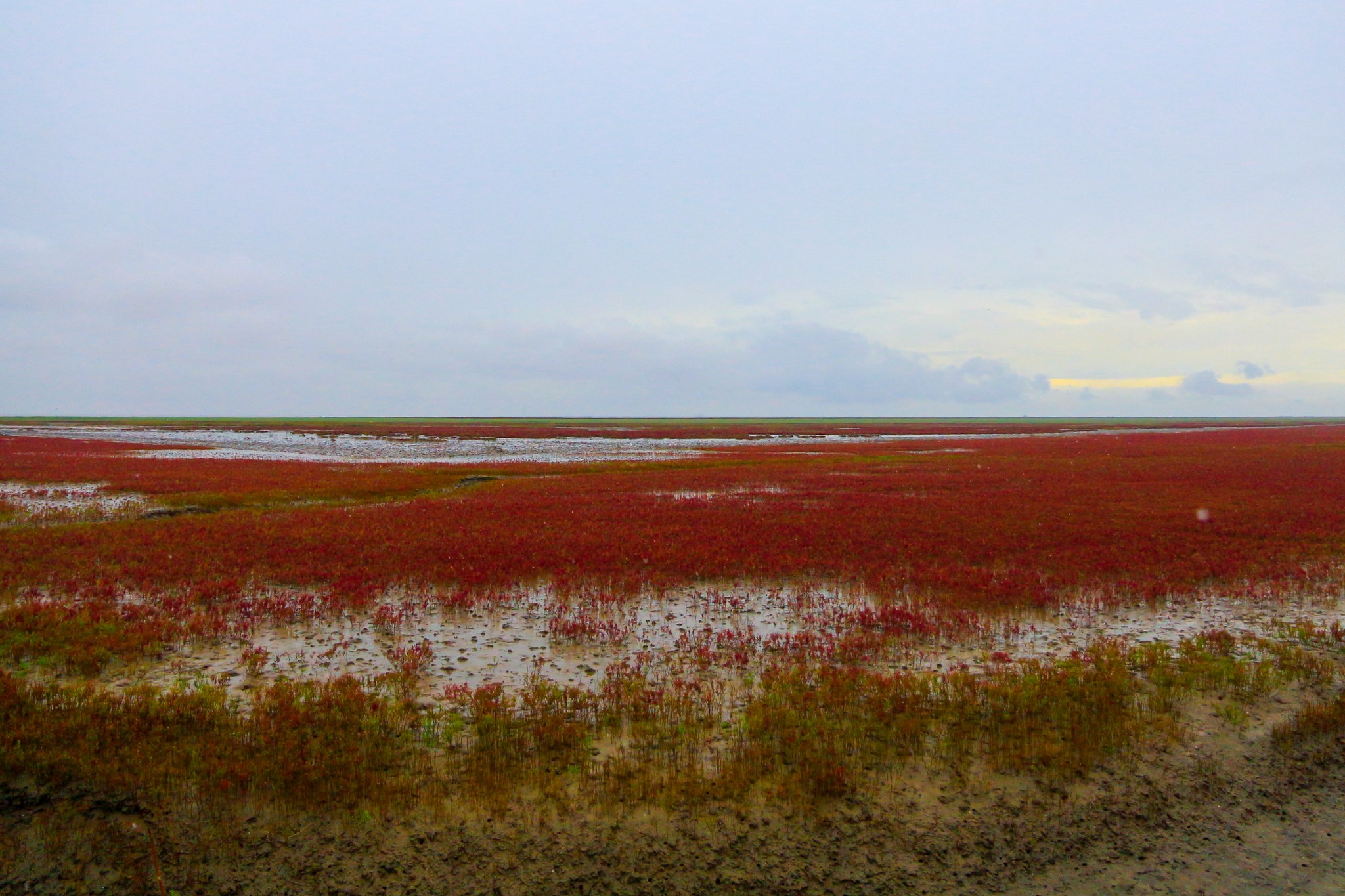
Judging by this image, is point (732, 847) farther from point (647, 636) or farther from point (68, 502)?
point (68, 502)

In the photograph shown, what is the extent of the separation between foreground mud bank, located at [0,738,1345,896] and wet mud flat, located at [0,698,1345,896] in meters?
0.01

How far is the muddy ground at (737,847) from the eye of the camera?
584 cm

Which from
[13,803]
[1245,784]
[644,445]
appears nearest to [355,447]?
[644,445]

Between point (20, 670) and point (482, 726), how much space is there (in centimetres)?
740

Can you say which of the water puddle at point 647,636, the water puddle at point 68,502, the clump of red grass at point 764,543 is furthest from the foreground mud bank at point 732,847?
the water puddle at point 68,502

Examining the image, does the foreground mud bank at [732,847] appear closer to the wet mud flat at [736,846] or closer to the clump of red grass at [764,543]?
the wet mud flat at [736,846]

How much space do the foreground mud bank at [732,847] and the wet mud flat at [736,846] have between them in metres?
0.01

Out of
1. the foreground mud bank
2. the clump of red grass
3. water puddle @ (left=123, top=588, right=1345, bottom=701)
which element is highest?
the clump of red grass

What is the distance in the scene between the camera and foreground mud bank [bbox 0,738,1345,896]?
5.84m

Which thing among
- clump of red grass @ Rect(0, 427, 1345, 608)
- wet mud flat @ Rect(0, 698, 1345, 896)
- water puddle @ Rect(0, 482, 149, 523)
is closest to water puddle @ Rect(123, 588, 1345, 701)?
clump of red grass @ Rect(0, 427, 1345, 608)

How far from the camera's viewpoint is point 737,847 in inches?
245

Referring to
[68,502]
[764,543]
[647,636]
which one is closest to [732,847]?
[647,636]

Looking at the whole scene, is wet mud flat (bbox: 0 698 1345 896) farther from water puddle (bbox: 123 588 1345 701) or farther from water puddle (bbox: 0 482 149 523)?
water puddle (bbox: 0 482 149 523)

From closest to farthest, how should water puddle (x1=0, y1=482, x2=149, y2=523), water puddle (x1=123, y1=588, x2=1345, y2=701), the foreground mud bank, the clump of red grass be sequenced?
1. the foreground mud bank
2. water puddle (x1=123, y1=588, x2=1345, y2=701)
3. the clump of red grass
4. water puddle (x1=0, y1=482, x2=149, y2=523)
